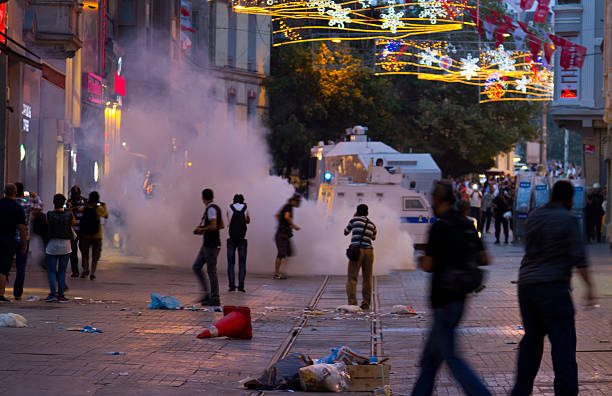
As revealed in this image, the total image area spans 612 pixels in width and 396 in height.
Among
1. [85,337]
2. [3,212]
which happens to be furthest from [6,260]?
[85,337]

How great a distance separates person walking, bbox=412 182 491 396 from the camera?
662 cm

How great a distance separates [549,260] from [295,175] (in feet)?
149

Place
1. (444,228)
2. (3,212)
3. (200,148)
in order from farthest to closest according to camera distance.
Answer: (200,148) < (3,212) < (444,228)

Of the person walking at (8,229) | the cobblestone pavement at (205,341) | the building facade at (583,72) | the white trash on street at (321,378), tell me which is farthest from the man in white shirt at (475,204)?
the white trash on street at (321,378)

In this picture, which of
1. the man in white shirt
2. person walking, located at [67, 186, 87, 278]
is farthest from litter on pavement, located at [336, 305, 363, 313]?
the man in white shirt

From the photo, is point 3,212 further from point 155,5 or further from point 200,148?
point 155,5

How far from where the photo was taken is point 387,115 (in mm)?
49375

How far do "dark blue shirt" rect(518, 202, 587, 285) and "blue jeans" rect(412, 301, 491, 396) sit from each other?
2.05 ft

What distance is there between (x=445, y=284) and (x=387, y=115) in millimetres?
43084

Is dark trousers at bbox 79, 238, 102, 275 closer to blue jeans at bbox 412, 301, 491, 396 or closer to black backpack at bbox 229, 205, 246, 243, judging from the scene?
black backpack at bbox 229, 205, 246, 243

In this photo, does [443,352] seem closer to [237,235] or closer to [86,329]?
[86,329]

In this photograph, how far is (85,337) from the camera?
34.3 feet

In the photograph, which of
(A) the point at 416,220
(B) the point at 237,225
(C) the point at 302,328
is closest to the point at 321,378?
(C) the point at 302,328

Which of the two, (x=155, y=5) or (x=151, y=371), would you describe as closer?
(x=151, y=371)
